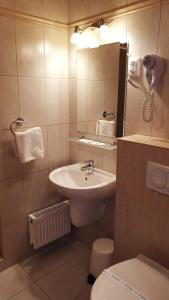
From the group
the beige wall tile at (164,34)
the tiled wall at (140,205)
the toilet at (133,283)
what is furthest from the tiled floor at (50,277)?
the beige wall tile at (164,34)

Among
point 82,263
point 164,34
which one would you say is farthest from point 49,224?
point 164,34

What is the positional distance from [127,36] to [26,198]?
1.48 meters

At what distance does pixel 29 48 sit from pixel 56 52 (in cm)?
26

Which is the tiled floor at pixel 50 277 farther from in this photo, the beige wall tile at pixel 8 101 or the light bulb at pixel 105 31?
the light bulb at pixel 105 31

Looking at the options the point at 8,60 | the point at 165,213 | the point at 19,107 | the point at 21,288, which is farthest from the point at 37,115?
the point at 21,288

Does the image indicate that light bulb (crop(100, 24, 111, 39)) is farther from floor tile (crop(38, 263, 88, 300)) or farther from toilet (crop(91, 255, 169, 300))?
floor tile (crop(38, 263, 88, 300))

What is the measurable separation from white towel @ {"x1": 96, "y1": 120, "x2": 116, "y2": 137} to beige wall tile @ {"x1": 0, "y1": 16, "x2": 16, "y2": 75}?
771 mm

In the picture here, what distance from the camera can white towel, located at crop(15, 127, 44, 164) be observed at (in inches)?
70.4

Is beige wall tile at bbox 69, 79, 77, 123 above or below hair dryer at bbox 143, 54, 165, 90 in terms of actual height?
below

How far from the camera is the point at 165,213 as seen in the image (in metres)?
1.37

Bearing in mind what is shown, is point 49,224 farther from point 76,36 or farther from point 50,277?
point 76,36

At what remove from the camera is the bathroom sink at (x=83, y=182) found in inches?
63.9

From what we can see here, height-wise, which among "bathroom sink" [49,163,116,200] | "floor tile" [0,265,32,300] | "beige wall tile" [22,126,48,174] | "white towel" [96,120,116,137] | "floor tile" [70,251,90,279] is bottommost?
"floor tile" [0,265,32,300]

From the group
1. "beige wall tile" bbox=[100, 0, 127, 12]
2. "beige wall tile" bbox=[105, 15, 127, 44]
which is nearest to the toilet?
"beige wall tile" bbox=[105, 15, 127, 44]
